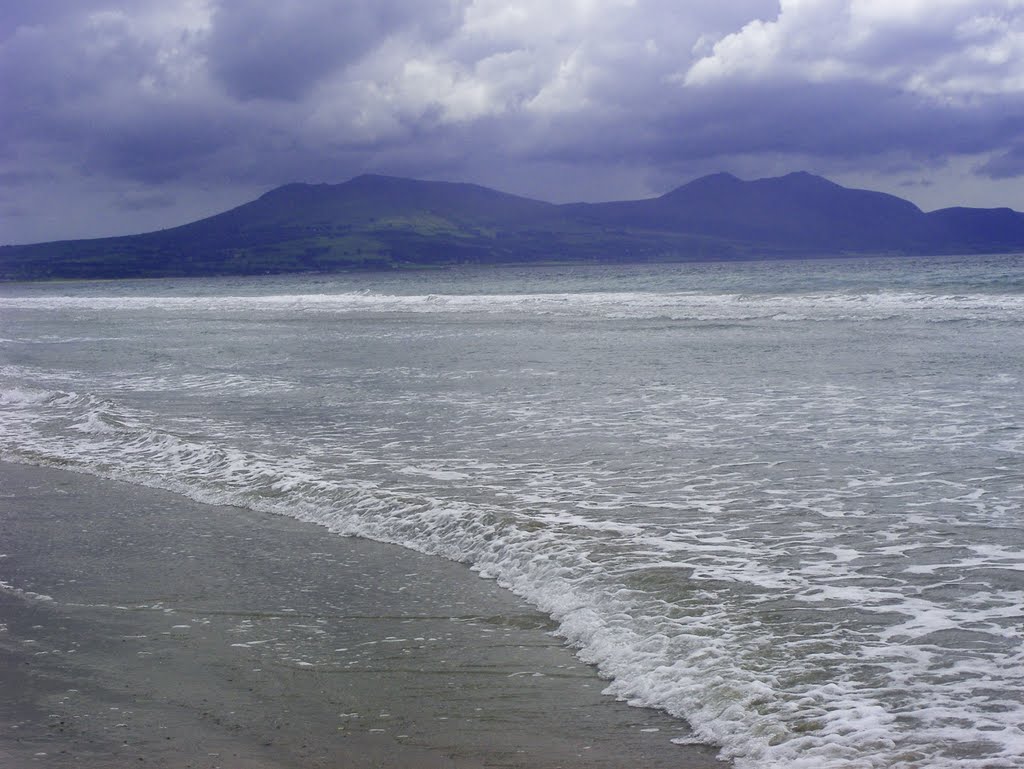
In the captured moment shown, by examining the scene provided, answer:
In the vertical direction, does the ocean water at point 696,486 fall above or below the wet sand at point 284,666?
above

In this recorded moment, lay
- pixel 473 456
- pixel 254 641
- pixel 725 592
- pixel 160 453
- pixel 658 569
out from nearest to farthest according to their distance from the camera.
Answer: pixel 254 641
pixel 725 592
pixel 658 569
pixel 473 456
pixel 160 453

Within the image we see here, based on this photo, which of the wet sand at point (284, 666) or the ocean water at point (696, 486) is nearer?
Answer: the wet sand at point (284, 666)

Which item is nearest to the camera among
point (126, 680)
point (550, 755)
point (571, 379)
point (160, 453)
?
point (550, 755)

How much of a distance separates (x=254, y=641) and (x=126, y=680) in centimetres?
85

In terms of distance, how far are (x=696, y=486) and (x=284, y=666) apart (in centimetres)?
515

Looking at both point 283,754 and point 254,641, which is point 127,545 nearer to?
point 254,641

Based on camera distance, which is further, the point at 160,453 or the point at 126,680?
the point at 160,453

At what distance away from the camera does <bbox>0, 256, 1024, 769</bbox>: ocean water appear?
5281mm

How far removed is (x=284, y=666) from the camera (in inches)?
231

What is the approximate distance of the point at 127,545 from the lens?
8.79 meters

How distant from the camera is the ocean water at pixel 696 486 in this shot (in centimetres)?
528

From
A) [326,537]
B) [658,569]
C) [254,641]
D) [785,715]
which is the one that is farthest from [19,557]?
[785,715]

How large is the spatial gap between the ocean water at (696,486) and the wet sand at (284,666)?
48 centimetres

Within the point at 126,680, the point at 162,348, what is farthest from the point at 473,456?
the point at 162,348
